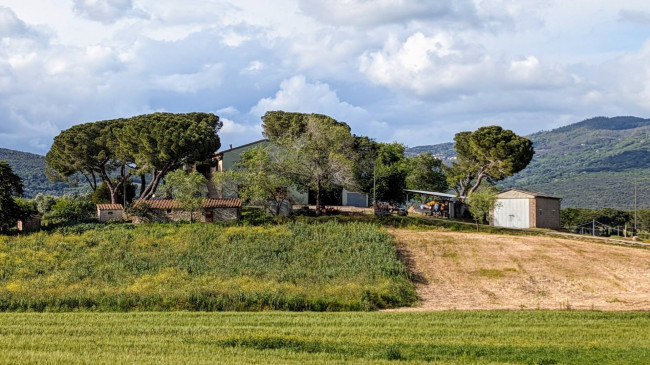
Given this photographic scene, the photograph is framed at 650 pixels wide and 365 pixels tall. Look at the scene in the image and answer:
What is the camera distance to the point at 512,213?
219 feet

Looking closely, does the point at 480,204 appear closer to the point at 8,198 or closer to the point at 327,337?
the point at 8,198

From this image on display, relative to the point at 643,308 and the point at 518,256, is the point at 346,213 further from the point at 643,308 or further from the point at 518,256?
the point at 643,308

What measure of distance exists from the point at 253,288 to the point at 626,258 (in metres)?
26.3

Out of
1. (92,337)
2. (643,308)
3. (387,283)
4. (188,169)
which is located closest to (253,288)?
(387,283)

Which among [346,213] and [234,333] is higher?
[346,213]

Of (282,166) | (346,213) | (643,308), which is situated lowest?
(643,308)

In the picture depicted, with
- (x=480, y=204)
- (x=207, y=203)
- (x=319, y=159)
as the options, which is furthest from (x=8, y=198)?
(x=480, y=204)

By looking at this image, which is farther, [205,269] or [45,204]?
[45,204]

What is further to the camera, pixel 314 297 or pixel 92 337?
pixel 314 297

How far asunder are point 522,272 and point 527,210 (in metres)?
26.4

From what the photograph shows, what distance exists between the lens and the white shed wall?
6569 centimetres

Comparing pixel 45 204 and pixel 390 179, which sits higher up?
pixel 390 179

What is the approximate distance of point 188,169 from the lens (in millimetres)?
77188

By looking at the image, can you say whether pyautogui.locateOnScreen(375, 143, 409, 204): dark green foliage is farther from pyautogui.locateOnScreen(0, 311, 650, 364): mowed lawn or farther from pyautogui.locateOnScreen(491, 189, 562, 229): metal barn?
pyautogui.locateOnScreen(0, 311, 650, 364): mowed lawn
